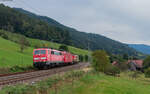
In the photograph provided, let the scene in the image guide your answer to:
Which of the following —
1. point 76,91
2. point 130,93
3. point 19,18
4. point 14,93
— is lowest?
point 130,93

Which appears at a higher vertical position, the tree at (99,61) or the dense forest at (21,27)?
the dense forest at (21,27)

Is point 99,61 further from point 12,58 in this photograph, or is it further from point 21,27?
point 21,27

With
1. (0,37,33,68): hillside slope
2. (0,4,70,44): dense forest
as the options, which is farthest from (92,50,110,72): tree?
(0,4,70,44): dense forest

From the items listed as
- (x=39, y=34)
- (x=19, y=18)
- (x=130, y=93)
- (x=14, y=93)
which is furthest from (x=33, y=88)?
(x=19, y=18)

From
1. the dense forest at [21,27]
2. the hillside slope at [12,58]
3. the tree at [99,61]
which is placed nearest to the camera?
the tree at [99,61]

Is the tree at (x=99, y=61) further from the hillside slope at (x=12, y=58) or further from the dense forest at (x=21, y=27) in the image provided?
the dense forest at (x=21, y=27)

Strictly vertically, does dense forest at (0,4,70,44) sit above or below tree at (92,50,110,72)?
above

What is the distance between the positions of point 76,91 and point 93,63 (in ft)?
77.6

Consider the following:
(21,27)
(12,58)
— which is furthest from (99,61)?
(21,27)

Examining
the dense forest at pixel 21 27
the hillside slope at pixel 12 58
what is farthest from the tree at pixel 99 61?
the dense forest at pixel 21 27

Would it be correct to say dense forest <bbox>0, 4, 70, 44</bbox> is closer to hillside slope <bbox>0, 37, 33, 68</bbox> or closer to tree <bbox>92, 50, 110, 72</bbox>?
hillside slope <bbox>0, 37, 33, 68</bbox>

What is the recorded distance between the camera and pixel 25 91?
1009cm

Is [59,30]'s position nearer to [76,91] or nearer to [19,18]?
[19,18]

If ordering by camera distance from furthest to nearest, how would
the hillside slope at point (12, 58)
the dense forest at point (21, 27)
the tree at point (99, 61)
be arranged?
the dense forest at point (21, 27), the hillside slope at point (12, 58), the tree at point (99, 61)
